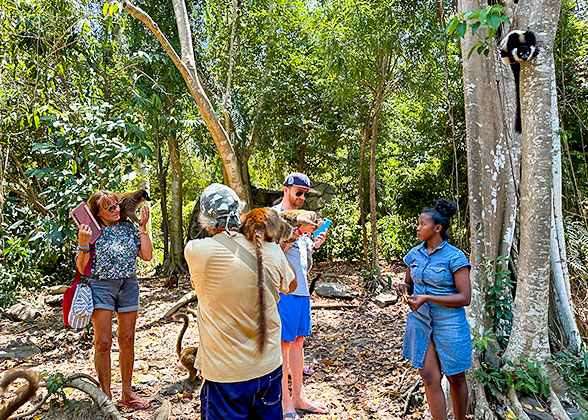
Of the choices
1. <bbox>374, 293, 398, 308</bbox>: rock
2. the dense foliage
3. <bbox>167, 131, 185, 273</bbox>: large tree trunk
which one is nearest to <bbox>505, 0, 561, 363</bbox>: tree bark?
the dense foliage

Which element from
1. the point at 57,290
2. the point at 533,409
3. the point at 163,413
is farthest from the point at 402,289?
the point at 57,290

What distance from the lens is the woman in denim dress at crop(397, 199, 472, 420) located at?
98.9 inches

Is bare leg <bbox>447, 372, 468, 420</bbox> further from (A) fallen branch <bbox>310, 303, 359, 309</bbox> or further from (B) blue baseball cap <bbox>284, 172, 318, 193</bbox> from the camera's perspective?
(A) fallen branch <bbox>310, 303, 359, 309</bbox>

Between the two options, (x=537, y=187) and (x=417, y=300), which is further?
(x=537, y=187)

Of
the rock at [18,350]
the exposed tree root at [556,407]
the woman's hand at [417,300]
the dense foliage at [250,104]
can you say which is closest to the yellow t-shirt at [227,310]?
the woman's hand at [417,300]

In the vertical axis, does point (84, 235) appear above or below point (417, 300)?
above

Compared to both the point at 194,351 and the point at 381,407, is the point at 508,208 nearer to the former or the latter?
the point at 381,407

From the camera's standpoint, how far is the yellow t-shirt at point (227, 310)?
184 centimetres

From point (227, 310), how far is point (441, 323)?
4.60ft

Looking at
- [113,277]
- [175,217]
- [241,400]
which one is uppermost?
[175,217]

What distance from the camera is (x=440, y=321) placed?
257 cm

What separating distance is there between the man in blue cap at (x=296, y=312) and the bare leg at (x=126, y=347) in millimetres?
1206

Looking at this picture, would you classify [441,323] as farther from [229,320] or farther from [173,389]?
[173,389]

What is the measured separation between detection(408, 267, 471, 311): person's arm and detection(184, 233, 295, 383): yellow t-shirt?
3.31 feet
